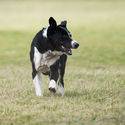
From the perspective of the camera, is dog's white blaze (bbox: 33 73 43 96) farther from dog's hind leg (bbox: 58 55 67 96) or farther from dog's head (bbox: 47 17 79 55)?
dog's head (bbox: 47 17 79 55)

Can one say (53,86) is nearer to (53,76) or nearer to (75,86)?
(53,76)

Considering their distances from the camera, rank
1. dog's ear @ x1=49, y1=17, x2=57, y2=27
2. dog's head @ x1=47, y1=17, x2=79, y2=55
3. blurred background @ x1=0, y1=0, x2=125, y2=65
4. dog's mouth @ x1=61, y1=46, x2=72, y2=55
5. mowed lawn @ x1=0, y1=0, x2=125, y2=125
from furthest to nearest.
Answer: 1. blurred background @ x1=0, y1=0, x2=125, y2=65
2. dog's mouth @ x1=61, y1=46, x2=72, y2=55
3. dog's head @ x1=47, y1=17, x2=79, y2=55
4. dog's ear @ x1=49, y1=17, x2=57, y2=27
5. mowed lawn @ x1=0, y1=0, x2=125, y2=125

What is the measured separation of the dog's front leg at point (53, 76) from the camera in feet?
45.0

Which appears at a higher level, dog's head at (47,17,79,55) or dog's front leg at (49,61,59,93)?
dog's head at (47,17,79,55)

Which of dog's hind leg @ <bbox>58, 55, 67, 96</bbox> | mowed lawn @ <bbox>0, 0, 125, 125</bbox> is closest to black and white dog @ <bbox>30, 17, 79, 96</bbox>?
dog's hind leg @ <bbox>58, 55, 67, 96</bbox>

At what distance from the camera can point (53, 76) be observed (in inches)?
543

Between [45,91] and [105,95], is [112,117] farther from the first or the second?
[45,91]

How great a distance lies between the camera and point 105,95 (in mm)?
13906

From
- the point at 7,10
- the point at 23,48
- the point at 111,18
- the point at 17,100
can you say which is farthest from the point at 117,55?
the point at 7,10

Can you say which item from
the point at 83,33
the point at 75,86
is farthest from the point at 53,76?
the point at 83,33

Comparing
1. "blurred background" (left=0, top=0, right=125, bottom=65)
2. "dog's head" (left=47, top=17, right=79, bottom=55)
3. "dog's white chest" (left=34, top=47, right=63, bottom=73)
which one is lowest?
"blurred background" (left=0, top=0, right=125, bottom=65)

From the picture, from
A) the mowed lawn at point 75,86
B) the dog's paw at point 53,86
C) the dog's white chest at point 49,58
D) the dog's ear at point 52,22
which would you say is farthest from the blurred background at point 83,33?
the dog's ear at point 52,22

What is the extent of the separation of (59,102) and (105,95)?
136cm

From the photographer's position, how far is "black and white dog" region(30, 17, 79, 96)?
13.6 metres
